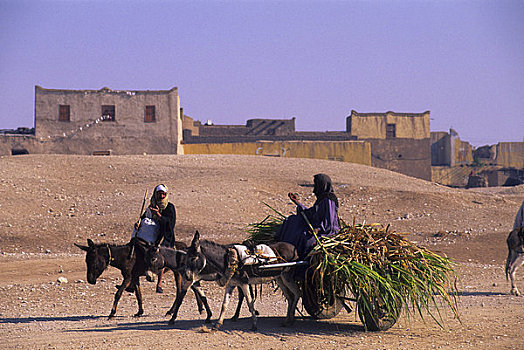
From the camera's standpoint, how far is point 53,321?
795cm

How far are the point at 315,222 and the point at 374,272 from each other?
39.9 inches

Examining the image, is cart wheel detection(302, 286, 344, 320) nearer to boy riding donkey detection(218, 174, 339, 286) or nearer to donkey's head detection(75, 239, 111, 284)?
boy riding donkey detection(218, 174, 339, 286)

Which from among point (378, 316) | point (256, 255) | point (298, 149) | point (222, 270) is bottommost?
point (378, 316)

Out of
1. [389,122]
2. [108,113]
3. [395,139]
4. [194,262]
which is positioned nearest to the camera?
[194,262]

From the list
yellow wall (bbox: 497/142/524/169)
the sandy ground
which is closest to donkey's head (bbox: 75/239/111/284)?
the sandy ground

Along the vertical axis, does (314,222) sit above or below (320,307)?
above

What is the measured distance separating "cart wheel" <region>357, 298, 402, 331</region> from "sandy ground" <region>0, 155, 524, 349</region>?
0.41ft

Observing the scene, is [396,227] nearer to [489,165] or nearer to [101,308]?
[101,308]

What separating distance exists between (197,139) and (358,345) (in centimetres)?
4026

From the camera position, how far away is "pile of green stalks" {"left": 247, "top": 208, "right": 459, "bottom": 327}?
640cm

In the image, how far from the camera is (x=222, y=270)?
661 cm

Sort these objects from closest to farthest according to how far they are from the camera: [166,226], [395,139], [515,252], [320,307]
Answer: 1. [320,307]
2. [166,226]
3. [515,252]
4. [395,139]

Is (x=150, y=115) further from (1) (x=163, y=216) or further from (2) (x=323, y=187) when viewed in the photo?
(2) (x=323, y=187)

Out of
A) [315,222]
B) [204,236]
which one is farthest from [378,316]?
[204,236]
